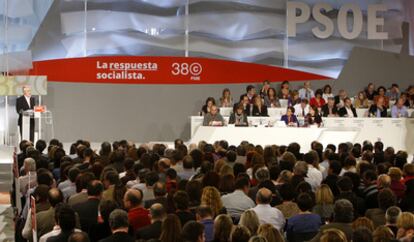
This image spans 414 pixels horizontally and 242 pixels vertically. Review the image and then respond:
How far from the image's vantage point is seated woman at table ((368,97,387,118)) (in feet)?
61.7

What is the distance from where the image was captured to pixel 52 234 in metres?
6.77

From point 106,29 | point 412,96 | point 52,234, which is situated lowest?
point 52,234

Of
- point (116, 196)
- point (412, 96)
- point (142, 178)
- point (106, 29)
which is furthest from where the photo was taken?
point (106, 29)

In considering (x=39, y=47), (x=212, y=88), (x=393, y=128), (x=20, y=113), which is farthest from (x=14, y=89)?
(x=393, y=128)

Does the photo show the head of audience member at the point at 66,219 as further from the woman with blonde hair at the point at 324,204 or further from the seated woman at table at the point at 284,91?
the seated woman at table at the point at 284,91

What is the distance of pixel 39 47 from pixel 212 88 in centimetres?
409

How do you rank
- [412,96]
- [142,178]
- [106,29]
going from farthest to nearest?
[106,29] < [412,96] < [142,178]

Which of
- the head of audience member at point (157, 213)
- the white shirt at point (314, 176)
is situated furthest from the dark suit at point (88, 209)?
the white shirt at point (314, 176)

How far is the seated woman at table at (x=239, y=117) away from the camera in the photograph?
57.7ft

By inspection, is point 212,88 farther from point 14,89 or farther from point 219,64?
point 14,89

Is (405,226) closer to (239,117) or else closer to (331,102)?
(239,117)

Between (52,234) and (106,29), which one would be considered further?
(106,29)

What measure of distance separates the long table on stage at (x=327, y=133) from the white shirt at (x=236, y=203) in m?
8.50

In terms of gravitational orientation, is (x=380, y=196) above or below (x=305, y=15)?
below
